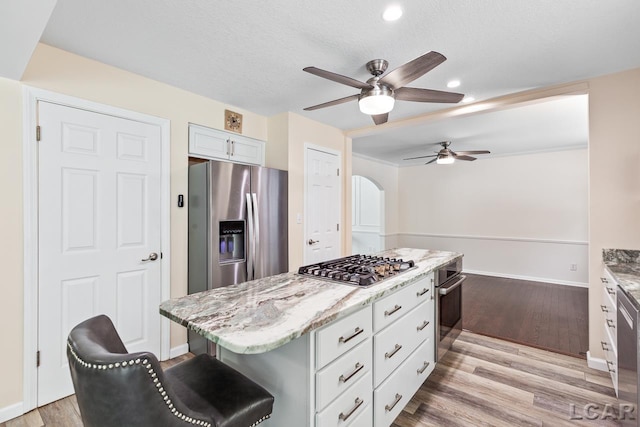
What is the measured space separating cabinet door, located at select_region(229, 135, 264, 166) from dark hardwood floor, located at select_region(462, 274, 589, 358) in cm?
320

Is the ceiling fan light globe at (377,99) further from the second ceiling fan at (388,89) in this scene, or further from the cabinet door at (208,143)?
the cabinet door at (208,143)

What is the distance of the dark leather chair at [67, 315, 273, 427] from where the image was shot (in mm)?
837

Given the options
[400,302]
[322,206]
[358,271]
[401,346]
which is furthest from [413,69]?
[322,206]

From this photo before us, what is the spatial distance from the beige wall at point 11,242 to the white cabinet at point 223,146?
1236 millimetres

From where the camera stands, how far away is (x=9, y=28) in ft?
4.70

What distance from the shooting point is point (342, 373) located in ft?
4.40

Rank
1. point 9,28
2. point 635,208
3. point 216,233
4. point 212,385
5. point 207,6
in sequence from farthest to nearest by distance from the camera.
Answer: point 216,233 < point 635,208 < point 207,6 < point 9,28 < point 212,385

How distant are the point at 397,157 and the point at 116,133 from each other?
5.17 meters

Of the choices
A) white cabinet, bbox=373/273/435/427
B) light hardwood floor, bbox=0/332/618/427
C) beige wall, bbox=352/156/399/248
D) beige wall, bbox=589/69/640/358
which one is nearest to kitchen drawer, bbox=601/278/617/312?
beige wall, bbox=589/69/640/358

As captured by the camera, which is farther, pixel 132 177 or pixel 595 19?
pixel 132 177

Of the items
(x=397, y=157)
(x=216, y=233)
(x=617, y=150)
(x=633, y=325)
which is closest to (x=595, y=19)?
(x=617, y=150)

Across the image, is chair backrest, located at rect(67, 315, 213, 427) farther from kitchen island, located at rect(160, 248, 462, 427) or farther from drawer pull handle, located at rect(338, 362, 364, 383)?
drawer pull handle, located at rect(338, 362, 364, 383)

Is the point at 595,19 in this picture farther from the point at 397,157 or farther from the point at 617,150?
the point at 397,157

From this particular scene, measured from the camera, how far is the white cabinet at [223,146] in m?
3.01
